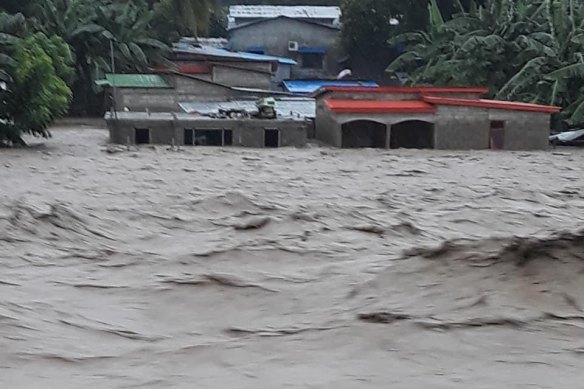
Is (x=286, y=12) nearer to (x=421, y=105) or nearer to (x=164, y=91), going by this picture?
(x=164, y=91)

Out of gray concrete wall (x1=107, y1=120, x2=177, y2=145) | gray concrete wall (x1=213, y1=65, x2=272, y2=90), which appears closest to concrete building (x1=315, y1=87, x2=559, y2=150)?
gray concrete wall (x1=107, y1=120, x2=177, y2=145)

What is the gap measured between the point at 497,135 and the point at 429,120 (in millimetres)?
1888

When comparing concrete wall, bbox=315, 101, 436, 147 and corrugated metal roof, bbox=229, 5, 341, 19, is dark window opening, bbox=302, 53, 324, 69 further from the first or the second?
concrete wall, bbox=315, 101, 436, 147

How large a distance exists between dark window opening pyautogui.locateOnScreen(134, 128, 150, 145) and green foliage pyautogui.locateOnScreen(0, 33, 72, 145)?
2.25 metres

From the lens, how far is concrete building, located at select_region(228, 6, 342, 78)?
41375mm

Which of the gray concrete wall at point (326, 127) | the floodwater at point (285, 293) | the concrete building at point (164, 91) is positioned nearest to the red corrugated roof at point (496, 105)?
the gray concrete wall at point (326, 127)

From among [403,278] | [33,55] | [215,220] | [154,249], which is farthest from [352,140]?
[403,278]

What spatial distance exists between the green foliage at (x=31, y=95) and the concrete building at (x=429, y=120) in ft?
24.2

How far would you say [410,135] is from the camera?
1056 inches

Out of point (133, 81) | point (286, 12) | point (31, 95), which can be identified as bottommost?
point (31, 95)

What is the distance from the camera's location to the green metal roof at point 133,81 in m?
28.9

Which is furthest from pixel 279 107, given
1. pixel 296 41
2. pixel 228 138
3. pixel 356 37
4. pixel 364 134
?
pixel 296 41

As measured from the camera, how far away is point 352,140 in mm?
26469

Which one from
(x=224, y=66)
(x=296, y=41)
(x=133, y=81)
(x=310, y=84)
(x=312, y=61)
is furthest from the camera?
(x=312, y=61)
